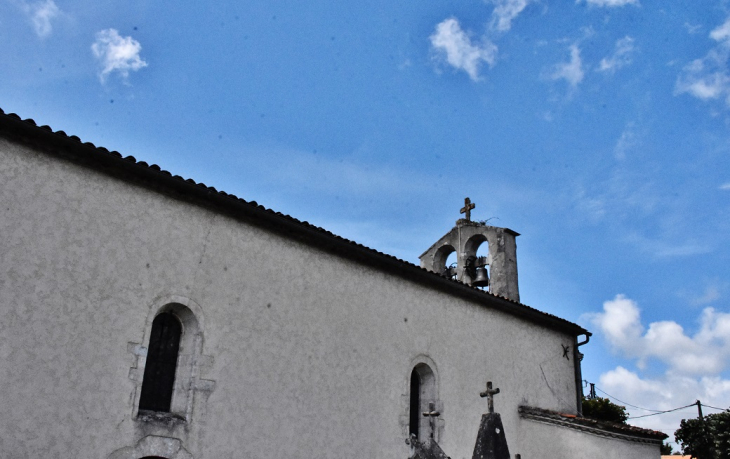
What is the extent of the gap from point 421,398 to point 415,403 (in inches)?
5.5

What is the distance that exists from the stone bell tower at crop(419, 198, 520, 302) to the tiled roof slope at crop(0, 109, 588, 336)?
162 cm

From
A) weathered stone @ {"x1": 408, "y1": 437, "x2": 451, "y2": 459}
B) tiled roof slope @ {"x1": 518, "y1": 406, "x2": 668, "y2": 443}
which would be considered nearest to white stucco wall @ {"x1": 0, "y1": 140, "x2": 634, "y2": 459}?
tiled roof slope @ {"x1": 518, "y1": 406, "x2": 668, "y2": 443}

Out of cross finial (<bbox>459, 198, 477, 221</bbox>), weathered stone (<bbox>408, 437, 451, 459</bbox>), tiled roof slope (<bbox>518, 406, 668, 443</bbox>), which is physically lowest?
weathered stone (<bbox>408, 437, 451, 459</bbox>)

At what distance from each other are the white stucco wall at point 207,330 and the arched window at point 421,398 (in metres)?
0.21

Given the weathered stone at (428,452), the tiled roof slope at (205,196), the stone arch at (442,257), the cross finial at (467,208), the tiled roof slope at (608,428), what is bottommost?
the weathered stone at (428,452)

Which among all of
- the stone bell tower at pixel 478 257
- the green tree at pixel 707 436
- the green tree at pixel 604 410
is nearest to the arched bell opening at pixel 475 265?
the stone bell tower at pixel 478 257

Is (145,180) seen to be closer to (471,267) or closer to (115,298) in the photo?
(115,298)

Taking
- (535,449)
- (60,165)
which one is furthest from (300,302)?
(535,449)

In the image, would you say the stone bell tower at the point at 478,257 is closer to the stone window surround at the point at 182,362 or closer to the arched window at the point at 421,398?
the arched window at the point at 421,398

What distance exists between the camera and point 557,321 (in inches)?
548

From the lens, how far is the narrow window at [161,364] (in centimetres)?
765

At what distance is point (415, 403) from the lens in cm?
1075

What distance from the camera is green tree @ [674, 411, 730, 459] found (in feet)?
48.5

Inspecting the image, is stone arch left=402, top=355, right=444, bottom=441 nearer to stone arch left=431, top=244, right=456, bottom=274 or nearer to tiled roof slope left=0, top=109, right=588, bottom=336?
tiled roof slope left=0, top=109, right=588, bottom=336
